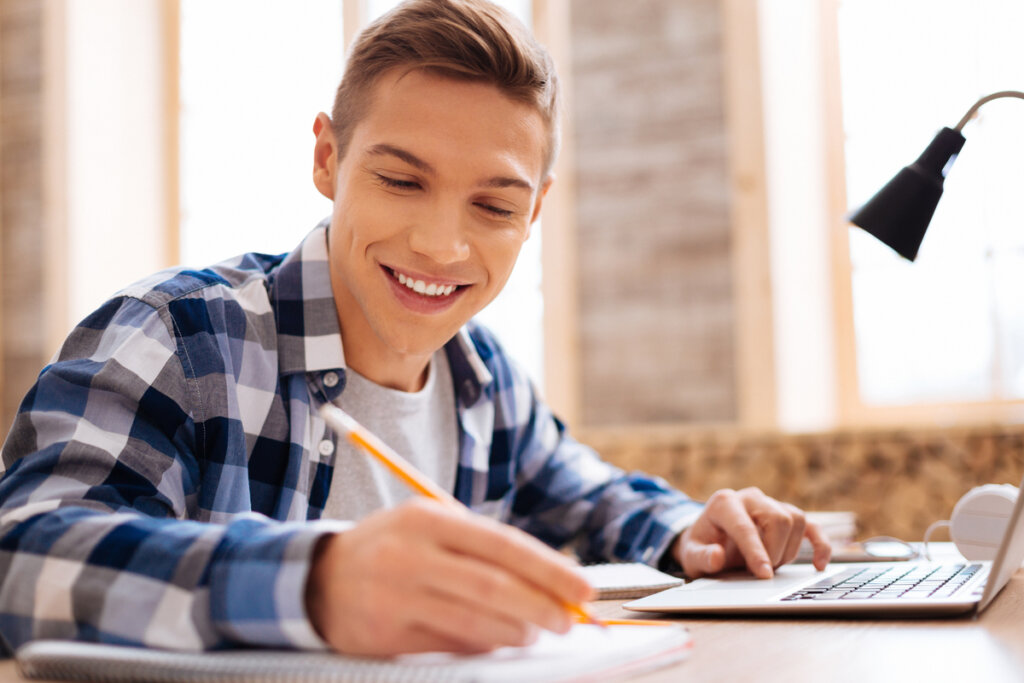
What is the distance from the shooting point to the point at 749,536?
105 cm

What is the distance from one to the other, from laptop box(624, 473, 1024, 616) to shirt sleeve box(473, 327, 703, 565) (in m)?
0.27

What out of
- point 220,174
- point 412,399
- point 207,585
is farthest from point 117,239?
point 207,585

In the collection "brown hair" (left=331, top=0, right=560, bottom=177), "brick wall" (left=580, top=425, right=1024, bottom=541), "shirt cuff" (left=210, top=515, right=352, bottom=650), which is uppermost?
"brown hair" (left=331, top=0, right=560, bottom=177)

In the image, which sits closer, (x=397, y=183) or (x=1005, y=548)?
(x=1005, y=548)

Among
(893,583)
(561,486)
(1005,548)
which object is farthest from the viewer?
(561,486)

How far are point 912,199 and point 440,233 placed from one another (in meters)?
0.52

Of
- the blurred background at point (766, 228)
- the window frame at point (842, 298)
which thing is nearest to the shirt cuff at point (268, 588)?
the blurred background at point (766, 228)

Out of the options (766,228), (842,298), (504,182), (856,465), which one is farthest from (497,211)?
(842,298)

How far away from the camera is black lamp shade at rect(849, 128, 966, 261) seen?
1062 millimetres

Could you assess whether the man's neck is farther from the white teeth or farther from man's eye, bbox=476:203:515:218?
man's eye, bbox=476:203:515:218

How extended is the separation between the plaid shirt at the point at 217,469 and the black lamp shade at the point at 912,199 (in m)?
0.41

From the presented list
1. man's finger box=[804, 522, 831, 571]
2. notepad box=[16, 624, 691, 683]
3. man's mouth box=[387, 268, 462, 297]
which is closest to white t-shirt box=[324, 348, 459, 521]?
man's mouth box=[387, 268, 462, 297]

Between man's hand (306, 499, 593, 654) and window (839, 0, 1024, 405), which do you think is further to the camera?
window (839, 0, 1024, 405)

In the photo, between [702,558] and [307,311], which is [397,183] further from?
[702,558]
